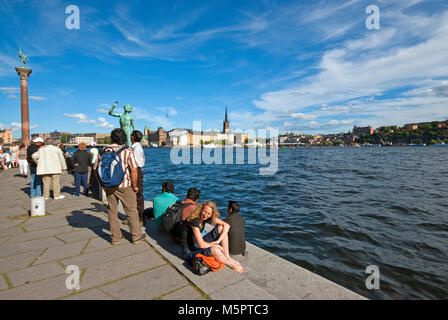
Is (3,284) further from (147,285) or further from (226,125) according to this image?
(226,125)

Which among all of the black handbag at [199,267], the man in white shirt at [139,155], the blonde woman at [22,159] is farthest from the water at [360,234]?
the blonde woman at [22,159]

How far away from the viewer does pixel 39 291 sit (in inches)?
106

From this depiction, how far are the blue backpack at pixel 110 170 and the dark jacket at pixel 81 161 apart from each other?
5.05 meters

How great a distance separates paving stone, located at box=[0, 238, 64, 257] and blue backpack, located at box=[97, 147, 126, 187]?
5.20 feet

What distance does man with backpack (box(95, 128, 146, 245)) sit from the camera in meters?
3.77

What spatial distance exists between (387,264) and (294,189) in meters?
9.30

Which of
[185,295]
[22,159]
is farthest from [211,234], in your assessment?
[22,159]

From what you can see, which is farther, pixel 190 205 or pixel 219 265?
pixel 190 205

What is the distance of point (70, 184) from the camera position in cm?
1059

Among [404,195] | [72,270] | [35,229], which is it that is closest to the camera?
[72,270]

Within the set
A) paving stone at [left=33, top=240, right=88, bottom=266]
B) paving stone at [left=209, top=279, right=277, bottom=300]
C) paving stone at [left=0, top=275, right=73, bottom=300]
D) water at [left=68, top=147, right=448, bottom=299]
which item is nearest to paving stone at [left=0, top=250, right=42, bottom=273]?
paving stone at [left=33, top=240, right=88, bottom=266]

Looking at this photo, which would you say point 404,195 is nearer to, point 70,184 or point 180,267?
point 180,267
